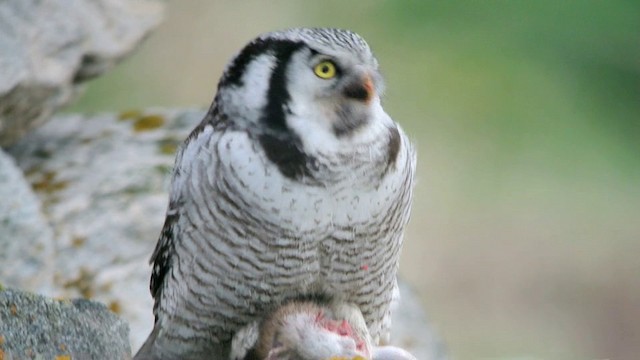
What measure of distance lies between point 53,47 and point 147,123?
742 mm

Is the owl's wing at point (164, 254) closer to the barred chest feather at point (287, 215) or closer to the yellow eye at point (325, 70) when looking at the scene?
the barred chest feather at point (287, 215)

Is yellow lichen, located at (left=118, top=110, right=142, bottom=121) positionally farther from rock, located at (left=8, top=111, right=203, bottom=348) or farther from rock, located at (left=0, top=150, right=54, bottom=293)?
rock, located at (left=0, top=150, right=54, bottom=293)

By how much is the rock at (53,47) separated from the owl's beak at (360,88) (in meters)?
1.86

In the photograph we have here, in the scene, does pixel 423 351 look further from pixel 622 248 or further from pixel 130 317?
pixel 622 248

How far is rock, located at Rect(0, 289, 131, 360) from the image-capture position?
348cm

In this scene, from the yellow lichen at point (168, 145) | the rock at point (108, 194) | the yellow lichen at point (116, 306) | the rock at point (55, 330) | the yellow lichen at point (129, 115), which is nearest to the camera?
the rock at point (55, 330)

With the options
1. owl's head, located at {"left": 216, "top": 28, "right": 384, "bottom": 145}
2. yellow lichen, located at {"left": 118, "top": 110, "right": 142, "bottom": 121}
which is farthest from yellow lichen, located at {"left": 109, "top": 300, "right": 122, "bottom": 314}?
owl's head, located at {"left": 216, "top": 28, "right": 384, "bottom": 145}

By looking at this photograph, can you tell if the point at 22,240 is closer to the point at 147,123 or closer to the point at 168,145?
the point at 168,145

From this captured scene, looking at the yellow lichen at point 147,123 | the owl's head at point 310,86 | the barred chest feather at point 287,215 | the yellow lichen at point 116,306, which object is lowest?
the yellow lichen at point 116,306

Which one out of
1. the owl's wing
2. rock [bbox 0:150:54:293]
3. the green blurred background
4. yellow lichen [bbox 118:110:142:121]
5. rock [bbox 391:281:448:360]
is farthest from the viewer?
the green blurred background

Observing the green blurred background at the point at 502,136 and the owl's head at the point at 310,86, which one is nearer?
the owl's head at the point at 310,86

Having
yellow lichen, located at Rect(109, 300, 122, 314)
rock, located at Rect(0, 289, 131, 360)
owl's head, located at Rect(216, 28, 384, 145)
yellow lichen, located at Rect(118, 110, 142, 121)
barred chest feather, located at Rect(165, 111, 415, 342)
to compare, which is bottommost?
yellow lichen, located at Rect(109, 300, 122, 314)

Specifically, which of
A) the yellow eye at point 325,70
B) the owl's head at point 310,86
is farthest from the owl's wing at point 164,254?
the yellow eye at point 325,70

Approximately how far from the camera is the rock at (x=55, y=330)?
348 cm
